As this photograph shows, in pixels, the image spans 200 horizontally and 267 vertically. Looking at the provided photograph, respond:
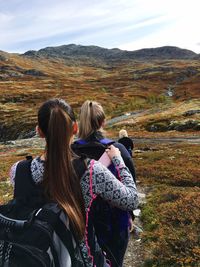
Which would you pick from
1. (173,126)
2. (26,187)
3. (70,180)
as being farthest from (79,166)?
(173,126)

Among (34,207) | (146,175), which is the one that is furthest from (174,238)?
(146,175)

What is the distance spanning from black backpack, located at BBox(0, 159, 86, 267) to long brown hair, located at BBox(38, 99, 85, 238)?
145mm

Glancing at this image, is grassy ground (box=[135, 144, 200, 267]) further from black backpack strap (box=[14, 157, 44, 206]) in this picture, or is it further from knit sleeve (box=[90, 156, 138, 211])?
black backpack strap (box=[14, 157, 44, 206])

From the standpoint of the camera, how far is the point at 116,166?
16.7 feet

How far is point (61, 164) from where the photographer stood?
4352 millimetres

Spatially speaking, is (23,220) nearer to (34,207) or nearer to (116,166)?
(34,207)

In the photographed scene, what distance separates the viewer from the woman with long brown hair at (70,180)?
431cm

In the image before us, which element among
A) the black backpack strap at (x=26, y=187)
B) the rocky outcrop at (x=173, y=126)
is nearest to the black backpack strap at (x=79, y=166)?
the black backpack strap at (x=26, y=187)

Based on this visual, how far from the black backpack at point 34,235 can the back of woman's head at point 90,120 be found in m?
1.80

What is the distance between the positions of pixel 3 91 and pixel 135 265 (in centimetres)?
14774

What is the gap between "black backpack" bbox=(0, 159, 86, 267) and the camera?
382 centimetres

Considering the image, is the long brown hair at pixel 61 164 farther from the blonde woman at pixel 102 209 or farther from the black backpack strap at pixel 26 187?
the blonde woman at pixel 102 209

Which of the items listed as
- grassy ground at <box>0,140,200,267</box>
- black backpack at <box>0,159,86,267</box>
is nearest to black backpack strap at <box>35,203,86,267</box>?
black backpack at <box>0,159,86,267</box>

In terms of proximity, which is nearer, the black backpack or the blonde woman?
the black backpack
